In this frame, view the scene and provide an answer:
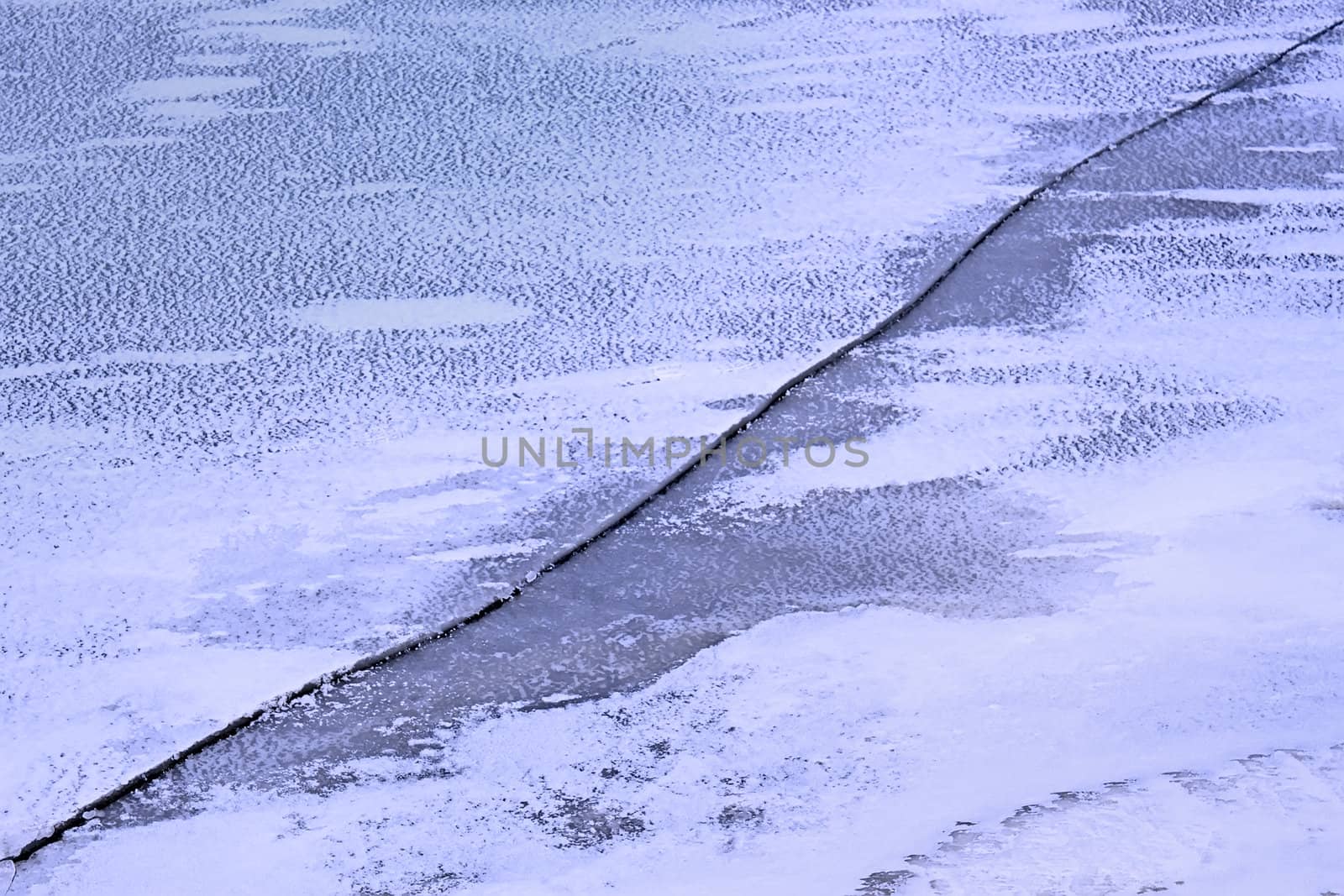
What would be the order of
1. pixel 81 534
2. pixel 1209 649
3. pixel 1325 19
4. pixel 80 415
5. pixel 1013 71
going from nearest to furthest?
pixel 1209 649 < pixel 81 534 < pixel 80 415 < pixel 1013 71 < pixel 1325 19

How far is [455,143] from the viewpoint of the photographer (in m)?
2.04

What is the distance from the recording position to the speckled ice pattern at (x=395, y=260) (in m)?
1.30

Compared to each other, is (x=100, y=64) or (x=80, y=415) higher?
(x=100, y=64)

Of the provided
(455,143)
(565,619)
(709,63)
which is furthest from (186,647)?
(709,63)

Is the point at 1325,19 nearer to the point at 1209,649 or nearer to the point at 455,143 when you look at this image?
the point at 455,143

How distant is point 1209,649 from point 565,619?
0.51 meters

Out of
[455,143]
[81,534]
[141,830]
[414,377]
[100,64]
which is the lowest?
[141,830]

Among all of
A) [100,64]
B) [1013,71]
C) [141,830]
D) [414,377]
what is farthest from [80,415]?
[1013,71]

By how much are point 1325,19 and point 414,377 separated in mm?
1592

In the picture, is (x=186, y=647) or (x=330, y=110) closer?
(x=186, y=647)

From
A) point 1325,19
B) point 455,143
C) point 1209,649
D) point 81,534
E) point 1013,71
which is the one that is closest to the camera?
point 1209,649

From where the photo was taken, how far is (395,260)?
1.78 m

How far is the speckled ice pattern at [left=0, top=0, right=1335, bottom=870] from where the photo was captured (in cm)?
130

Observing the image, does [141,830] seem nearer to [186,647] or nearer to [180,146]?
[186,647]
